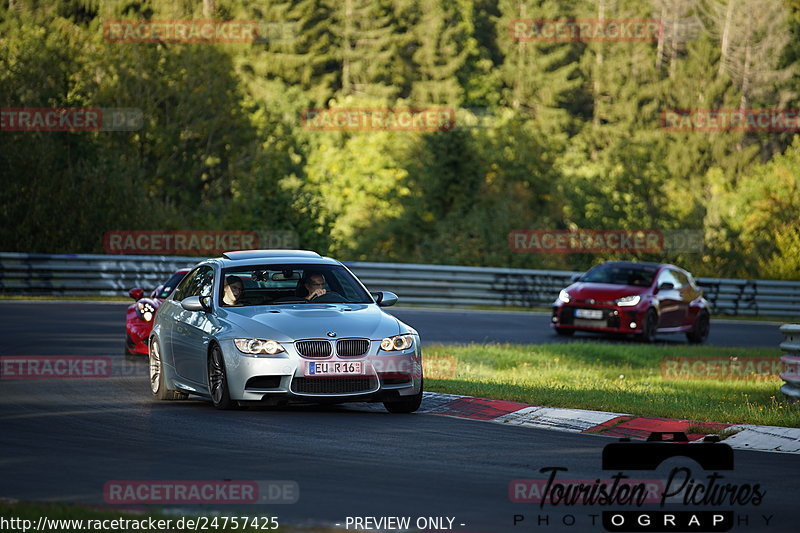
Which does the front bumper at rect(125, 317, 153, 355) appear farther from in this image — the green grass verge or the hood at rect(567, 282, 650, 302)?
the hood at rect(567, 282, 650, 302)

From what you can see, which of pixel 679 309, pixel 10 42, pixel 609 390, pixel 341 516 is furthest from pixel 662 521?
pixel 10 42

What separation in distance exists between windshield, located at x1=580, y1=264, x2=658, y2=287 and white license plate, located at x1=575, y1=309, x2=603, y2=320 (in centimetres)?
111

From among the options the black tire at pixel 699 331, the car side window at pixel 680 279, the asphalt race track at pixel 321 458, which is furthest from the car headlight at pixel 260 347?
the black tire at pixel 699 331

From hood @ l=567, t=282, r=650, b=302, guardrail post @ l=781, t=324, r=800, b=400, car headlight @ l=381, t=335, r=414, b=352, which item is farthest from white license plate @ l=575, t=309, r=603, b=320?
car headlight @ l=381, t=335, r=414, b=352

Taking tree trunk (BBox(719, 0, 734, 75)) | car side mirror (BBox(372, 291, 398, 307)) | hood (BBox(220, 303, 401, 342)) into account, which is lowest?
hood (BBox(220, 303, 401, 342))

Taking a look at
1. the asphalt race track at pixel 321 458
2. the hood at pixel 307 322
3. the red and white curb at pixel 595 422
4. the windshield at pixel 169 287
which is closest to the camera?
the asphalt race track at pixel 321 458

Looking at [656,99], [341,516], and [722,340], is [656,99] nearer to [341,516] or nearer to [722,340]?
[722,340]

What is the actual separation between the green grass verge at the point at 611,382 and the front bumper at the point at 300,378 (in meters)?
2.06

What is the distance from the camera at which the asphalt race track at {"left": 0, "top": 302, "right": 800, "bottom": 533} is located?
26.8ft

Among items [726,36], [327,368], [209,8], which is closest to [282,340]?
[327,368]

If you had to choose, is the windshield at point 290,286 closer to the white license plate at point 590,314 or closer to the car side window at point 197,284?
the car side window at point 197,284

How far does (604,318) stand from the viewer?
24859 millimetres

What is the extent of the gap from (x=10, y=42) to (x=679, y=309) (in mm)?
30974

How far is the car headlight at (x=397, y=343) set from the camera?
12.5 meters
